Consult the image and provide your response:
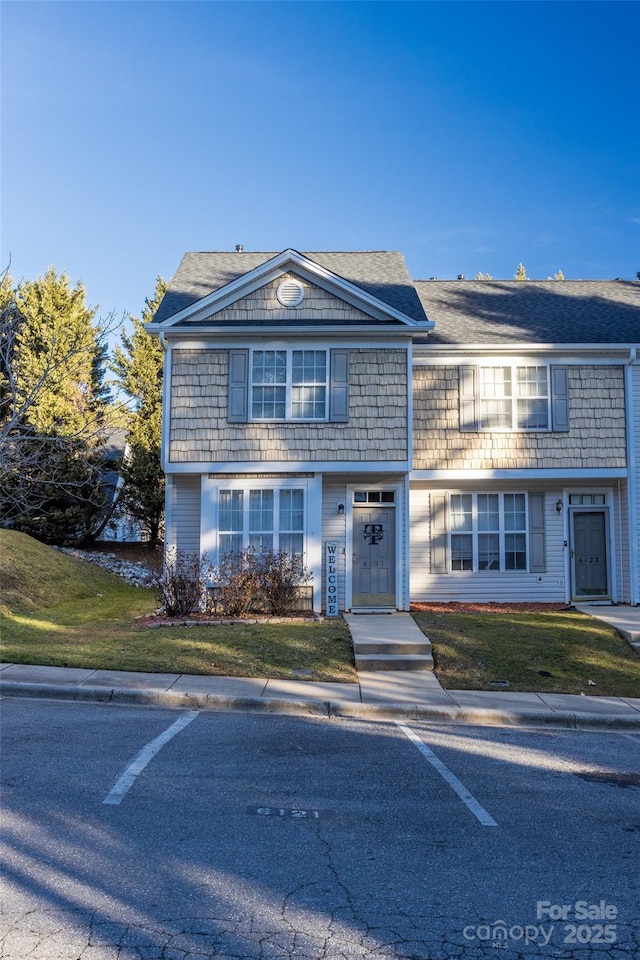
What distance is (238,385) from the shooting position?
15141 mm

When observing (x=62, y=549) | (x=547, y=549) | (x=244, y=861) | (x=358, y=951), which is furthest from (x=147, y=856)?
(x=62, y=549)

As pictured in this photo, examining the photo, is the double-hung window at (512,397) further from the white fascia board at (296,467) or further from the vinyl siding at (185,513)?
the vinyl siding at (185,513)

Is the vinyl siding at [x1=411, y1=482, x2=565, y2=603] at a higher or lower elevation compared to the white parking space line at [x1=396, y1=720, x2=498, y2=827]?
higher

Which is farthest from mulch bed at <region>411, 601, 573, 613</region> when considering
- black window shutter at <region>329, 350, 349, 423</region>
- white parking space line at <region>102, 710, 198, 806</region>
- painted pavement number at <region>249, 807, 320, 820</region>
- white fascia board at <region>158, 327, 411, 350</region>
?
painted pavement number at <region>249, 807, 320, 820</region>

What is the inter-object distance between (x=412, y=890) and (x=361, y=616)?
10.2 m

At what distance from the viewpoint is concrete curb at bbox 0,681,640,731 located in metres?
8.66

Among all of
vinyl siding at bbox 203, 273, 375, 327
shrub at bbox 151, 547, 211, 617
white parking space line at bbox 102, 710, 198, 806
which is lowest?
white parking space line at bbox 102, 710, 198, 806

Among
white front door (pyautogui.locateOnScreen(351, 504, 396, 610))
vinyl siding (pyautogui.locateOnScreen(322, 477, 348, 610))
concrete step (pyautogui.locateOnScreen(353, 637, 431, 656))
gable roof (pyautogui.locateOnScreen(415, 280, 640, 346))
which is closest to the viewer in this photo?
concrete step (pyautogui.locateOnScreen(353, 637, 431, 656))

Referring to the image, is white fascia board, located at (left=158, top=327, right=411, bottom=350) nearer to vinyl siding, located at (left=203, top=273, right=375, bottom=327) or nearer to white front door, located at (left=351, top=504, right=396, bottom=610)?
vinyl siding, located at (left=203, top=273, right=375, bottom=327)

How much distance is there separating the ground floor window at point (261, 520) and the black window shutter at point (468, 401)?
4004 millimetres

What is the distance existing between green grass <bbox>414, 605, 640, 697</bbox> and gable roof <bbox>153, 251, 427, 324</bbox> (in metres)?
6.31

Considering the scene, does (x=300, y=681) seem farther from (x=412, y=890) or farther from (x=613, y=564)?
(x=613, y=564)

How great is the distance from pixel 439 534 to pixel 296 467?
148 inches

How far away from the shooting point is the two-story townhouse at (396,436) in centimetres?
1506
